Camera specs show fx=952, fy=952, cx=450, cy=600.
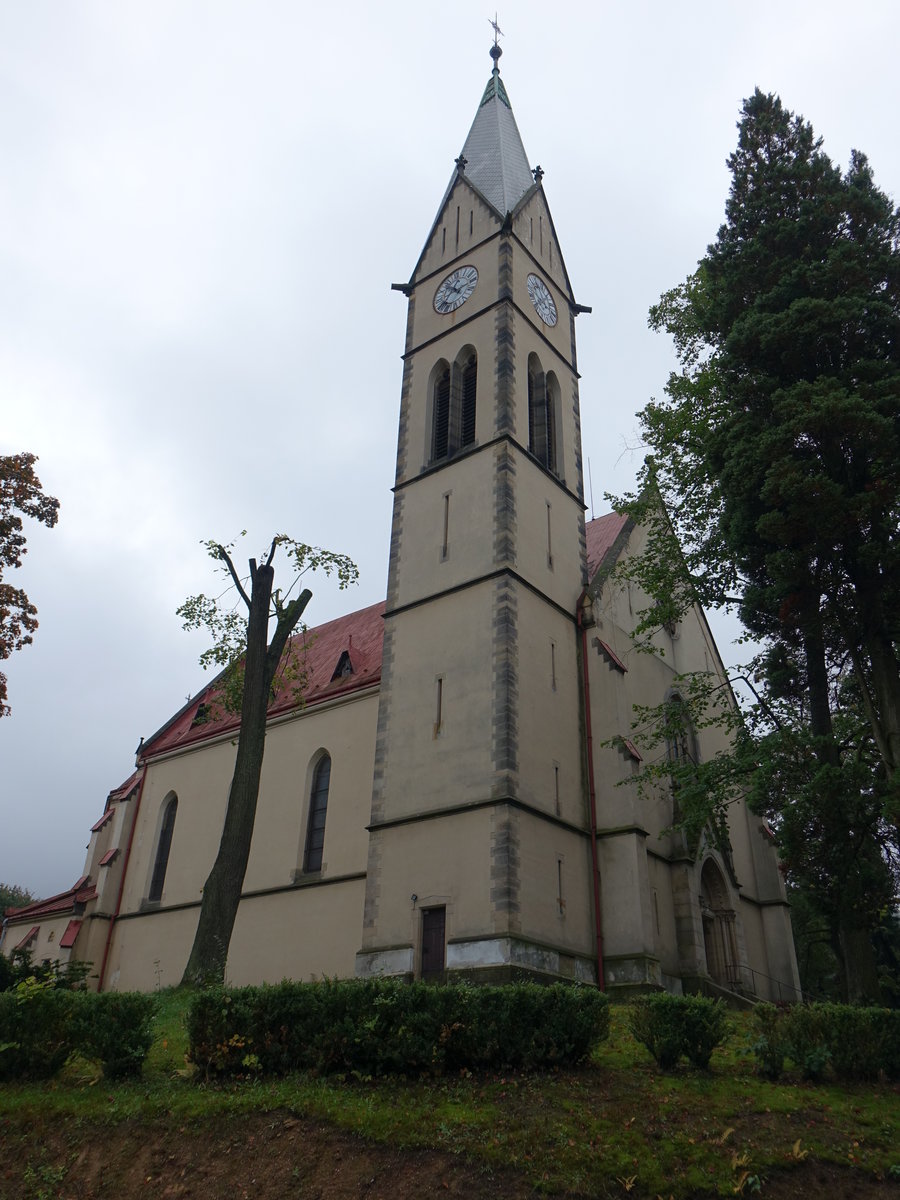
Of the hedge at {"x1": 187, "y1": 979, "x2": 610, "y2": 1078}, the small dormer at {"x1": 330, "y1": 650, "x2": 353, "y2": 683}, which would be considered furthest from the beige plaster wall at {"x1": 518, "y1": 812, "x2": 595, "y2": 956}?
the small dormer at {"x1": 330, "y1": 650, "x2": 353, "y2": 683}

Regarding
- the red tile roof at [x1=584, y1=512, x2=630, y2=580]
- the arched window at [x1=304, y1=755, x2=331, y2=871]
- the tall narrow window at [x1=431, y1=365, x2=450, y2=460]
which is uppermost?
the tall narrow window at [x1=431, y1=365, x2=450, y2=460]

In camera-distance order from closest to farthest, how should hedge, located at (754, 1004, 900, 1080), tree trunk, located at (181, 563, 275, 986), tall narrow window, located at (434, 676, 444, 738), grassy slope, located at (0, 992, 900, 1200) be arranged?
grassy slope, located at (0, 992, 900, 1200) → hedge, located at (754, 1004, 900, 1080) → tree trunk, located at (181, 563, 275, 986) → tall narrow window, located at (434, 676, 444, 738)

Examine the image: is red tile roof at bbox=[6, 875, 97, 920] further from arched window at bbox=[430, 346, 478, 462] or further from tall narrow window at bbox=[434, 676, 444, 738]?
arched window at bbox=[430, 346, 478, 462]

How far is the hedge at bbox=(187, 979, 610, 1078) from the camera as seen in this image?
34.0 feet

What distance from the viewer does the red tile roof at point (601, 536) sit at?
25344 millimetres

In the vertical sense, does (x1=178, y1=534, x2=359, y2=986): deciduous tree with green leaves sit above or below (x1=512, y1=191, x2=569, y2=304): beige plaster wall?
below

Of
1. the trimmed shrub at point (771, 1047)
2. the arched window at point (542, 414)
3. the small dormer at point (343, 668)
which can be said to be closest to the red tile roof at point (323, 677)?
the small dormer at point (343, 668)

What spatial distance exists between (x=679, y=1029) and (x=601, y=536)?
58.1ft

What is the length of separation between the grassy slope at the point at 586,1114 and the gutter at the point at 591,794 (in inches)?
299

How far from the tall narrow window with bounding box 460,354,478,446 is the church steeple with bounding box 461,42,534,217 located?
507 cm

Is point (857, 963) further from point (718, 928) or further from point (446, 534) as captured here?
point (446, 534)

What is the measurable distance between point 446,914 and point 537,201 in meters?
21.9

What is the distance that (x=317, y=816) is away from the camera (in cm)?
2416

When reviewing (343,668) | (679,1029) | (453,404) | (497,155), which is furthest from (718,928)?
(497,155)
